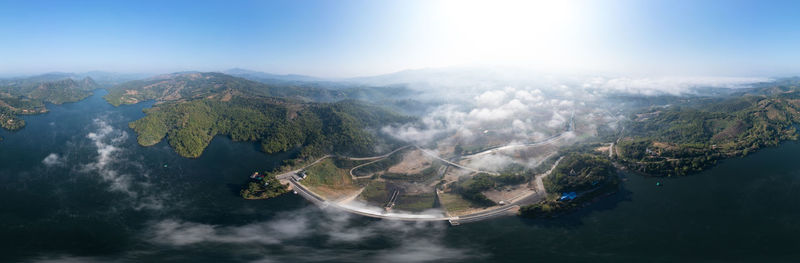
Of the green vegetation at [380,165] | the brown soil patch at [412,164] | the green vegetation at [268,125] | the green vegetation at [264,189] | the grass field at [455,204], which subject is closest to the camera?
the grass field at [455,204]

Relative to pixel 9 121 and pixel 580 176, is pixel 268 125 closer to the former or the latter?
pixel 9 121

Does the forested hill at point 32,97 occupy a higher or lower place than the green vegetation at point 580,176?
higher

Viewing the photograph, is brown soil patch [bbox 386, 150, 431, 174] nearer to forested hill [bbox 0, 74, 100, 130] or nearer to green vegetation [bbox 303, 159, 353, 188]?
green vegetation [bbox 303, 159, 353, 188]

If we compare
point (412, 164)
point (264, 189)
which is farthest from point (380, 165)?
point (264, 189)

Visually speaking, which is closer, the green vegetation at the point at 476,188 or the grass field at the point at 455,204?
the grass field at the point at 455,204

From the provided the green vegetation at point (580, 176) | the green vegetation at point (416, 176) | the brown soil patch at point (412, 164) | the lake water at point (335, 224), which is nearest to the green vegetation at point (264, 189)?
the lake water at point (335, 224)

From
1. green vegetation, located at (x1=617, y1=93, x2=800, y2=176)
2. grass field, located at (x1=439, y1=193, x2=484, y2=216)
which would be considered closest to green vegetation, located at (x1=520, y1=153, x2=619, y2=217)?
grass field, located at (x1=439, y1=193, x2=484, y2=216)

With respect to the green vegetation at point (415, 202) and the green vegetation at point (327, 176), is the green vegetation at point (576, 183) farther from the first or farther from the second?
the green vegetation at point (327, 176)
